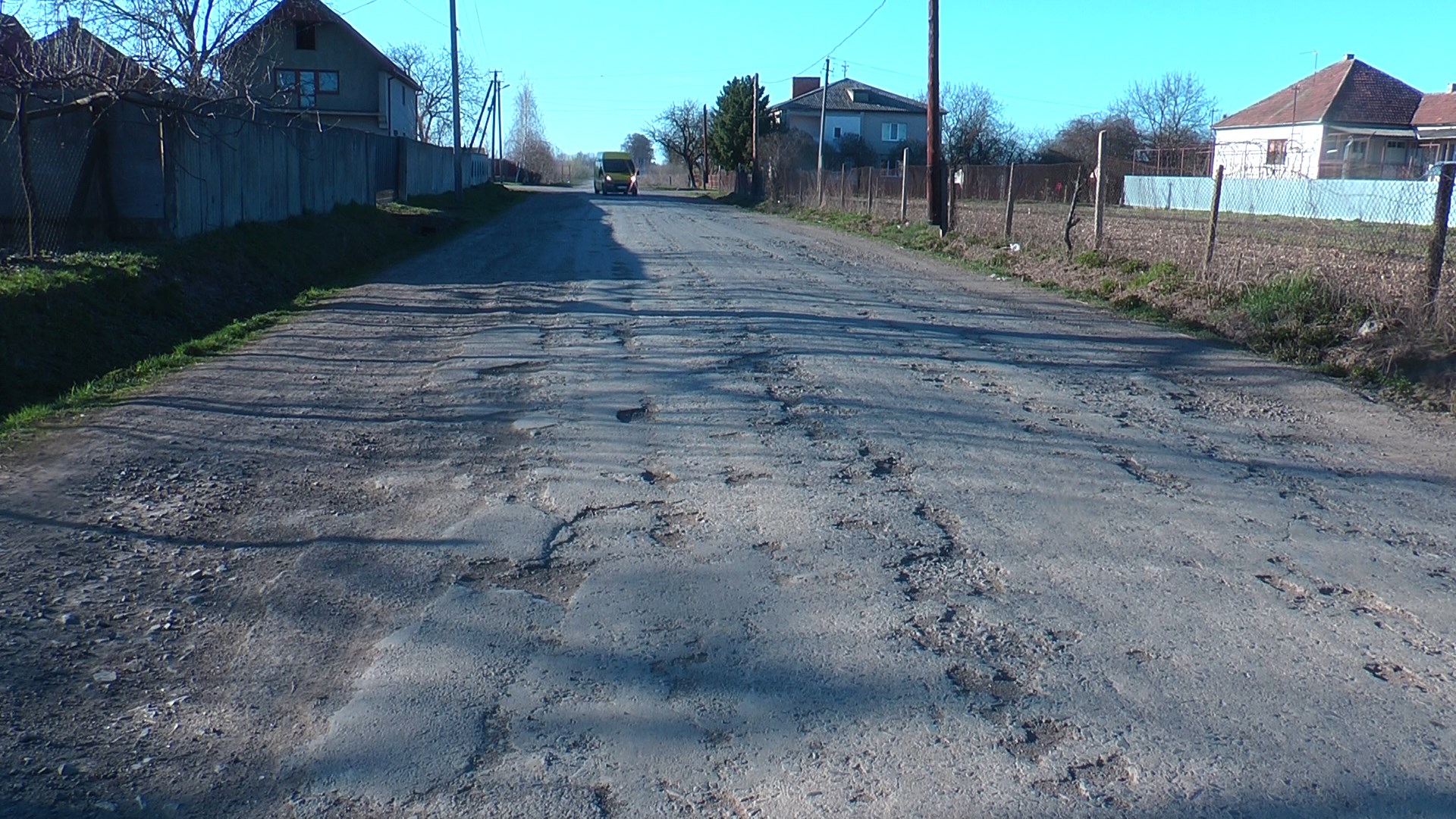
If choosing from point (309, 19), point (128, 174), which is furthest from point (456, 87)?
point (128, 174)

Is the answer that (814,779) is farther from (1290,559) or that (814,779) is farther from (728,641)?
(1290,559)

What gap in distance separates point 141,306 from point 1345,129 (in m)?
47.7

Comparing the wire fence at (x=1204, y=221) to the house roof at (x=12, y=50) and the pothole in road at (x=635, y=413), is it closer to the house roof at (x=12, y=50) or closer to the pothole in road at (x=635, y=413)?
the pothole in road at (x=635, y=413)

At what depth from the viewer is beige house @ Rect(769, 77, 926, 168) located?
78688 millimetres

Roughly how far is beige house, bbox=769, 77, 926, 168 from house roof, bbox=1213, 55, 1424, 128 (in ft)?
98.6

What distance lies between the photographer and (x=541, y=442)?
675 centimetres

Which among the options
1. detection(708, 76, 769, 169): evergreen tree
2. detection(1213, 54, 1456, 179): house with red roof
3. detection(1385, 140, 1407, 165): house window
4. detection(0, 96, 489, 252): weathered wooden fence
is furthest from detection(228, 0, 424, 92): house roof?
detection(1385, 140, 1407, 165): house window

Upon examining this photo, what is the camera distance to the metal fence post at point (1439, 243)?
9594 millimetres

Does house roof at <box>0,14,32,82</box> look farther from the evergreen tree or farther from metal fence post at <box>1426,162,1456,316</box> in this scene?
the evergreen tree

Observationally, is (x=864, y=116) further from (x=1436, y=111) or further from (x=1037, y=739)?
(x=1037, y=739)

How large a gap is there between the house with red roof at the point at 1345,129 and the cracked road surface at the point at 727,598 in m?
38.2

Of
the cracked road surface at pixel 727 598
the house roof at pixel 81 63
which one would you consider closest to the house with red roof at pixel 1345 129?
the house roof at pixel 81 63

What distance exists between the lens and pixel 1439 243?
970 cm

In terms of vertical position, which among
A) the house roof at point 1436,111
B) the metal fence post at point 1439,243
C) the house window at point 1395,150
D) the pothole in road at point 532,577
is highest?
the house roof at point 1436,111
